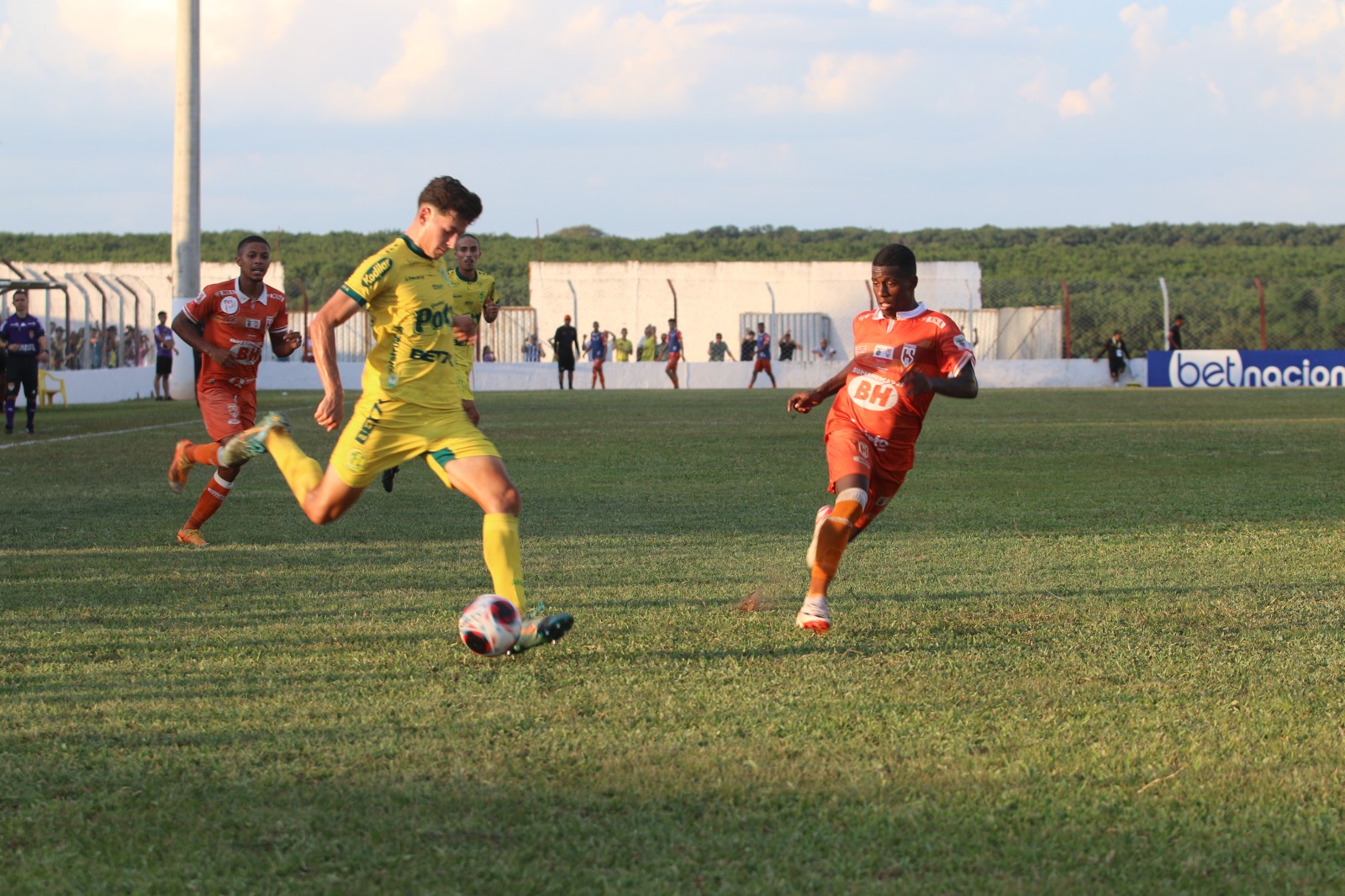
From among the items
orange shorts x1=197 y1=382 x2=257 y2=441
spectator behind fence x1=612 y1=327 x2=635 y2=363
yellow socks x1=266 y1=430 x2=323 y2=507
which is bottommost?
yellow socks x1=266 y1=430 x2=323 y2=507

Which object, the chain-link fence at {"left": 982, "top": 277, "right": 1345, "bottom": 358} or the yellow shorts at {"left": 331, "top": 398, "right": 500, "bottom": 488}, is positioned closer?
the yellow shorts at {"left": 331, "top": 398, "right": 500, "bottom": 488}

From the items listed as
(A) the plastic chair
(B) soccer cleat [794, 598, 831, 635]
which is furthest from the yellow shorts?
(A) the plastic chair

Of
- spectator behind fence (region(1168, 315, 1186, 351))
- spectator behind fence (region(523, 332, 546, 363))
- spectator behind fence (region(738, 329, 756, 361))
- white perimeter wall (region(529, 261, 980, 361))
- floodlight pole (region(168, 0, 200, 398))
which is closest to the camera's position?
floodlight pole (region(168, 0, 200, 398))

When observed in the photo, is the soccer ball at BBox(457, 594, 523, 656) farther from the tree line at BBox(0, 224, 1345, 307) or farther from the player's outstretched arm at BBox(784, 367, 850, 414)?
the tree line at BBox(0, 224, 1345, 307)

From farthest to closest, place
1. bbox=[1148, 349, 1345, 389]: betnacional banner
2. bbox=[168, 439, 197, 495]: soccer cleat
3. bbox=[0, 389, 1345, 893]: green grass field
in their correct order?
bbox=[1148, 349, 1345, 389]: betnacional banner < bbox=[168, 439, 197, 495]: soccer cleat < bbox=[0, 389, 1345, 893]: green grass field

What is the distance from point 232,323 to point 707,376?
3305 cm

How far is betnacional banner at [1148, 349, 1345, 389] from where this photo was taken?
1483 inches

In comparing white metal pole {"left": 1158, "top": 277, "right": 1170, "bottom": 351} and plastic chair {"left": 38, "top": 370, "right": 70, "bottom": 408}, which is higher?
white metal pole {"left": 1158, "top": 277, "right": 1170, "bottom": 351}

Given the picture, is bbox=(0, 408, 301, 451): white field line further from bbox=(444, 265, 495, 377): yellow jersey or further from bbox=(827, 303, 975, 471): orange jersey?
bbox=(827, 303, 975, 471): orange jersey

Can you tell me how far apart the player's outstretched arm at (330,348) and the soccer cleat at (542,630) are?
1.13 m

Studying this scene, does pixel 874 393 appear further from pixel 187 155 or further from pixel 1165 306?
pixel 1165 306

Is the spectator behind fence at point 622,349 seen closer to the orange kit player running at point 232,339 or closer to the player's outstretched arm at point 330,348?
the orange kit player running at point 232,339

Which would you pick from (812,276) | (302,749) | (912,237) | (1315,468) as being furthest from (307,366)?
(912,237)

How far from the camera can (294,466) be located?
615 cm
